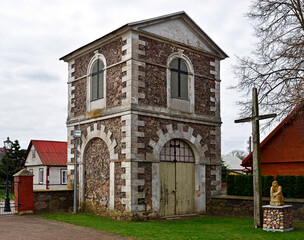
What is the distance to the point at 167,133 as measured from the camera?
15.9m

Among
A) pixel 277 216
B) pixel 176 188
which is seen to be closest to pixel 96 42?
pixel 176 188

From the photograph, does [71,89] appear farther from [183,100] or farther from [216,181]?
[216,181]

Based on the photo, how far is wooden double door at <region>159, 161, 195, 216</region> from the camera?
51.6 feet

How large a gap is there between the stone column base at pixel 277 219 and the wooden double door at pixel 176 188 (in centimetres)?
478

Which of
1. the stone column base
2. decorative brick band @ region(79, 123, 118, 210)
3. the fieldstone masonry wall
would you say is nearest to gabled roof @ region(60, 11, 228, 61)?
the fieldstone masonry wall

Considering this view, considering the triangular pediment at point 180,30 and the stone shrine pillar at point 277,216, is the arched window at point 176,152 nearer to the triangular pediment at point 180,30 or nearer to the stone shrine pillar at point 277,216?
the triangular pediment at point 180,30

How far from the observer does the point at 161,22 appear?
636 inches

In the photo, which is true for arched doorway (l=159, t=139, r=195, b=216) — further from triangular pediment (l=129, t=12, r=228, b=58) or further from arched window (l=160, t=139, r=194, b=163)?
triangular pediment (l=129, t=12, r=228, b=58)

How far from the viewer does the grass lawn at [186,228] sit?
11.0m

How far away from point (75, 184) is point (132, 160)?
3.66 meters

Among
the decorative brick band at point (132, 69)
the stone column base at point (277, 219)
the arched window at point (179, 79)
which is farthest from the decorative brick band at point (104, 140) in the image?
the stone column base at point (277, 219)

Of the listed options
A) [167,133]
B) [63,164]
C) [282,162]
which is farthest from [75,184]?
[63,164]

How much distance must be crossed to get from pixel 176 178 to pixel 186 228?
374 cm

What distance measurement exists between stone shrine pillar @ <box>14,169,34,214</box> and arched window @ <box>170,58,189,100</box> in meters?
6.96
